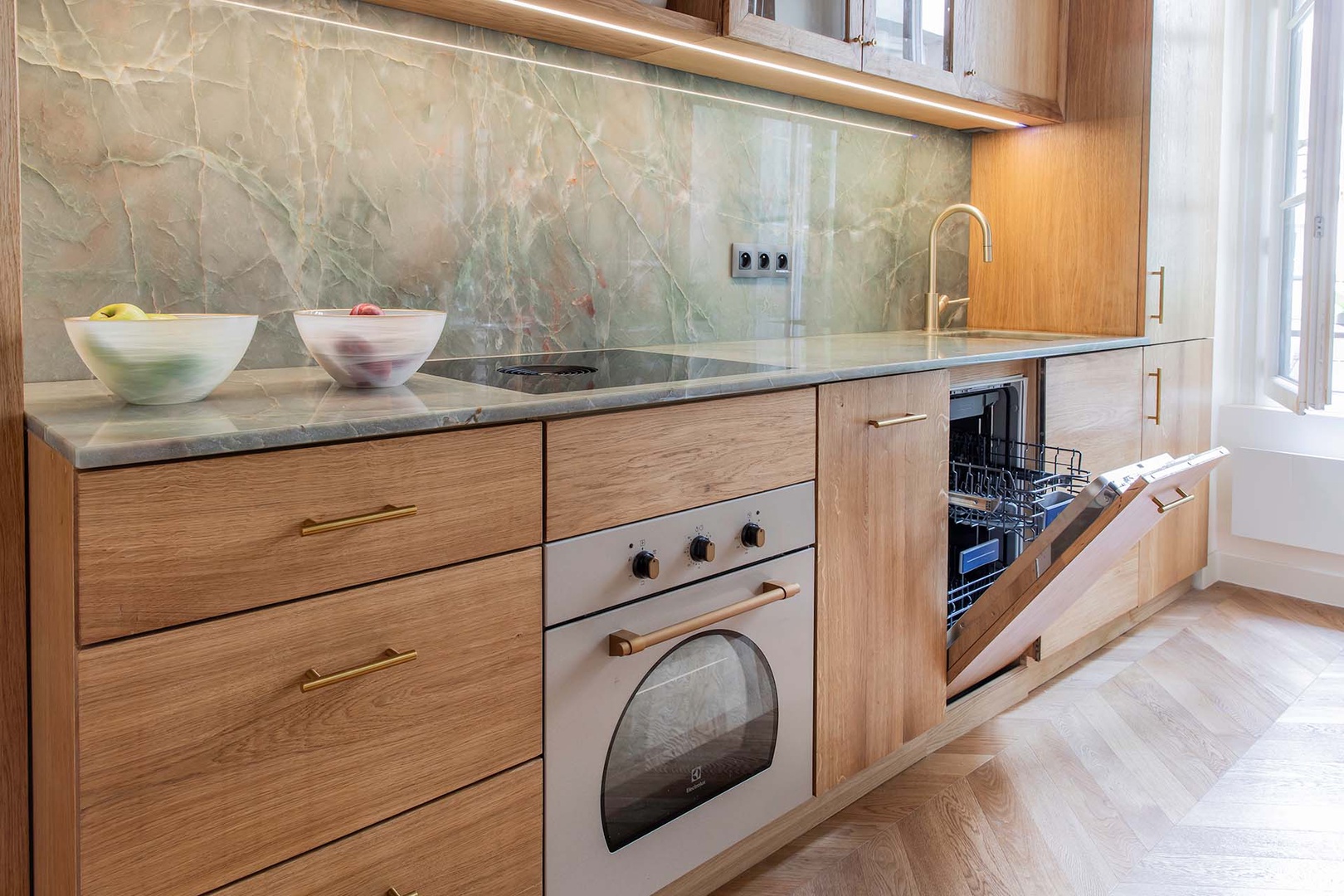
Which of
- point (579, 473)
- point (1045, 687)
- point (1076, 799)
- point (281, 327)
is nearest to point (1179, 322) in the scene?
point (1045, 687)

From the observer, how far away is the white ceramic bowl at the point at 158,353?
113cm

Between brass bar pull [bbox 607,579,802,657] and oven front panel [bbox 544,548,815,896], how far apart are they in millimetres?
13

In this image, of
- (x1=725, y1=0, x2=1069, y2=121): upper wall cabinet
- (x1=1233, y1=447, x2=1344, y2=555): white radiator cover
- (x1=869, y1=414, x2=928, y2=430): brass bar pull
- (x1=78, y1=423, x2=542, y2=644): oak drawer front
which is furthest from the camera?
(x1=1233, y1=447, x2=1344, y2=555): white radiator cover

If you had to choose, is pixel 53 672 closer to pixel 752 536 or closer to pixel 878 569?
pixel 752 536

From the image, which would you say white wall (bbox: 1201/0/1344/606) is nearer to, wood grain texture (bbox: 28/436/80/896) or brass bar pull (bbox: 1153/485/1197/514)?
brass bar pull (bbox: 1153/485/1197/514)

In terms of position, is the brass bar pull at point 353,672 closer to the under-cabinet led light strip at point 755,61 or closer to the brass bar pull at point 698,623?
the brass bar pull at point 698,623

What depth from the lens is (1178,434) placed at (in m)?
2.94

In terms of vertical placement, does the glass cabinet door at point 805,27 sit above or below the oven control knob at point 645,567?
above

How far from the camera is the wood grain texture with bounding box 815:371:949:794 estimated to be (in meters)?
1.77

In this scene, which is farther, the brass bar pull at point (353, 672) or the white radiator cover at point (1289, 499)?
the white radiator cover at point (1289, 499)

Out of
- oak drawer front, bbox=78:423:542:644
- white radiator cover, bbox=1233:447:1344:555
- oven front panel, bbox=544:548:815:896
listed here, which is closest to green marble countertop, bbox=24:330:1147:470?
oak drawer front, bbox=78:423:542:644

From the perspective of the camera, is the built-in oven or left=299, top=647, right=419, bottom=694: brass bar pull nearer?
left=299, top=647, right=419, bottom=694: brass bar pull

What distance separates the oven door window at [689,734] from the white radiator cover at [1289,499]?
2421 millimetres

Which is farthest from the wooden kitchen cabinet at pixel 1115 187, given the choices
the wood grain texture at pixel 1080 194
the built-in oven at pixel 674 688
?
the built-in oven at pixel 674 688
